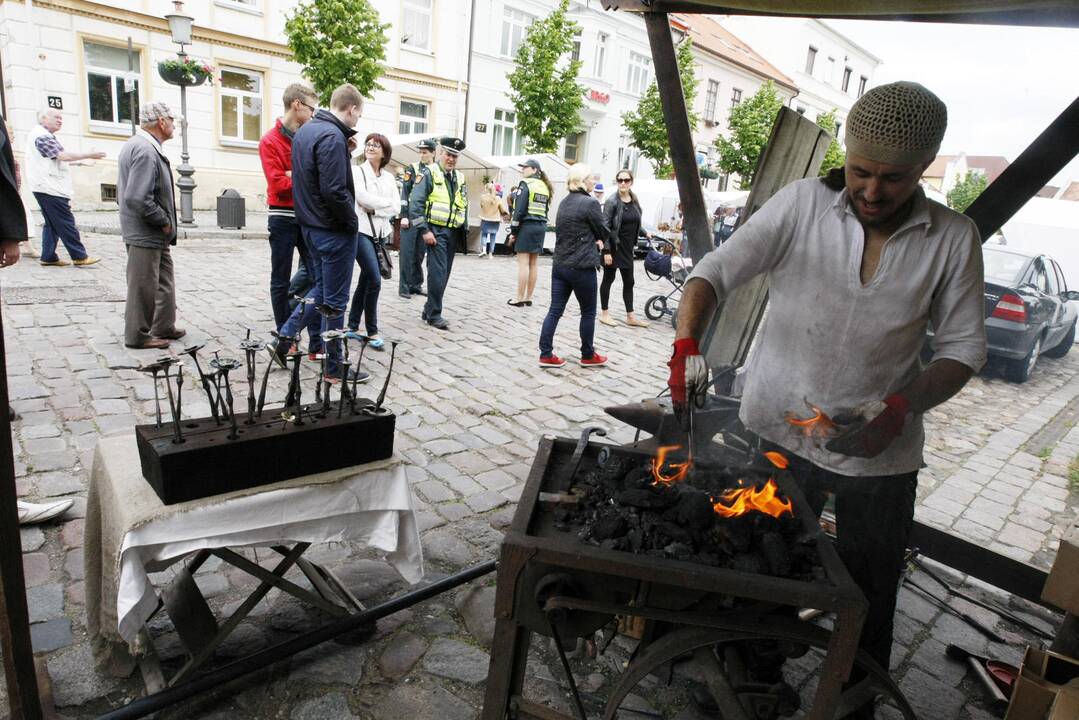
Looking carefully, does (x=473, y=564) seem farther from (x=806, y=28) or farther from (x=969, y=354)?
(x=806, y=28)

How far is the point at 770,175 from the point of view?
371 centimetres

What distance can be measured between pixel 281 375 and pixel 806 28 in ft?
141

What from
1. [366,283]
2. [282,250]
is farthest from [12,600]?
[366,283]

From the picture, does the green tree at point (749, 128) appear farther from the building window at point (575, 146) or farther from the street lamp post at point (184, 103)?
the street lamp post at point (184, 103)

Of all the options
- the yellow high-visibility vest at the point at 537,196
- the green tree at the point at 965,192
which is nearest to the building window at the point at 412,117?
the yellow high-visibility vest at the point at 537,196

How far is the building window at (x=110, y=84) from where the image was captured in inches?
622

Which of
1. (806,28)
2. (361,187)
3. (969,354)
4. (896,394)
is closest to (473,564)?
(896,394)

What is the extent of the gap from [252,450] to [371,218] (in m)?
4.85

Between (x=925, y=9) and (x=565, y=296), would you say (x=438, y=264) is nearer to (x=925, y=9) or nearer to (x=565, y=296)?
(x=565, y=296)

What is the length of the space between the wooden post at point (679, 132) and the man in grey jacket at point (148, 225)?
13.2ft

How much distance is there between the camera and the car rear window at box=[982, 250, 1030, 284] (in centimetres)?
915

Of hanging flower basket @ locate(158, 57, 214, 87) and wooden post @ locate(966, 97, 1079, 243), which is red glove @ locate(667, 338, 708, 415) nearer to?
wooden post @ locate(966, 97, 1079, 243)

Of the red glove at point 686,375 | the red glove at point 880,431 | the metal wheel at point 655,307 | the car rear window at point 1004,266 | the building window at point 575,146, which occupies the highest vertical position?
the building window at point 575,146

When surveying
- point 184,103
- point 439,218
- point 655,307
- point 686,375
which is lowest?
point 655,307
